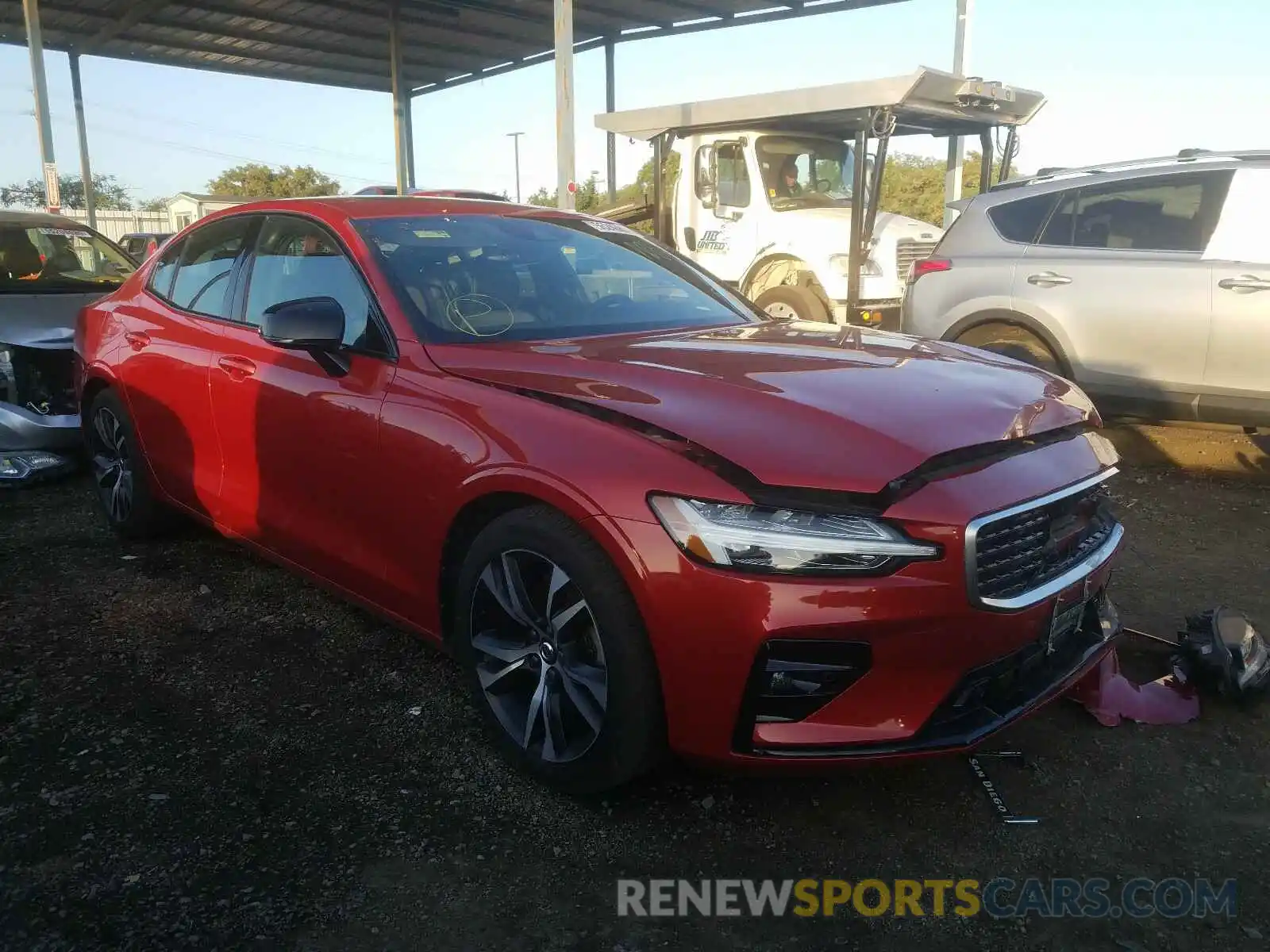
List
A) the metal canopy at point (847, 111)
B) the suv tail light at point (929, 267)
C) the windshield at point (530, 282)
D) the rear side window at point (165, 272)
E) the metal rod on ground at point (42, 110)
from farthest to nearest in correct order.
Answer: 1. the metal rod on ground at point (42, 110)
2. the metal canopy at point (847, 111)
3. the suv tail light at point (929, 267)
4. the rear side window at point (165, 272)
5. the windshield at point (530, 282)

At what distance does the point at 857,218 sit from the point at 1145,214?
3.07 m

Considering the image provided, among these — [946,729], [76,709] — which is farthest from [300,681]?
[946,729]

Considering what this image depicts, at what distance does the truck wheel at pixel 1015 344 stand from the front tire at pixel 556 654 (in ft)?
14.5

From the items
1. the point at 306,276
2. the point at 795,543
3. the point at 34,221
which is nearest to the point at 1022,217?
the point at 306,276

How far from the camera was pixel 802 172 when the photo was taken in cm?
958

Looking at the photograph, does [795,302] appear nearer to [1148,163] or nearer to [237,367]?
[1148,163]

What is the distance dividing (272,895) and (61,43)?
28.6 meters

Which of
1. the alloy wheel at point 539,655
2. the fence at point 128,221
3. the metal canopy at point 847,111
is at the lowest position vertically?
the alloy wheel at point 539,655

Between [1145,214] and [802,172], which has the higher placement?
[802,172]

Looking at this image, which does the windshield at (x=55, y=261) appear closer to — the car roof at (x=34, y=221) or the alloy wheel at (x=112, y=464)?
the car roof at (x=34, y=221)

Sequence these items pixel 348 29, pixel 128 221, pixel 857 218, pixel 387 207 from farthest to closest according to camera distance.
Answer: pixel 128 221 < pixel 348 29 < pixel 857 218 < pixel 387 207

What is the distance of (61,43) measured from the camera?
80.5ft

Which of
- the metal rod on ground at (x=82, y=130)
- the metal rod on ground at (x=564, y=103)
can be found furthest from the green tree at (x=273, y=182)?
the metal rod on ground at (x=564, y=103)

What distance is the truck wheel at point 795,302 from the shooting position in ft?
30.2
